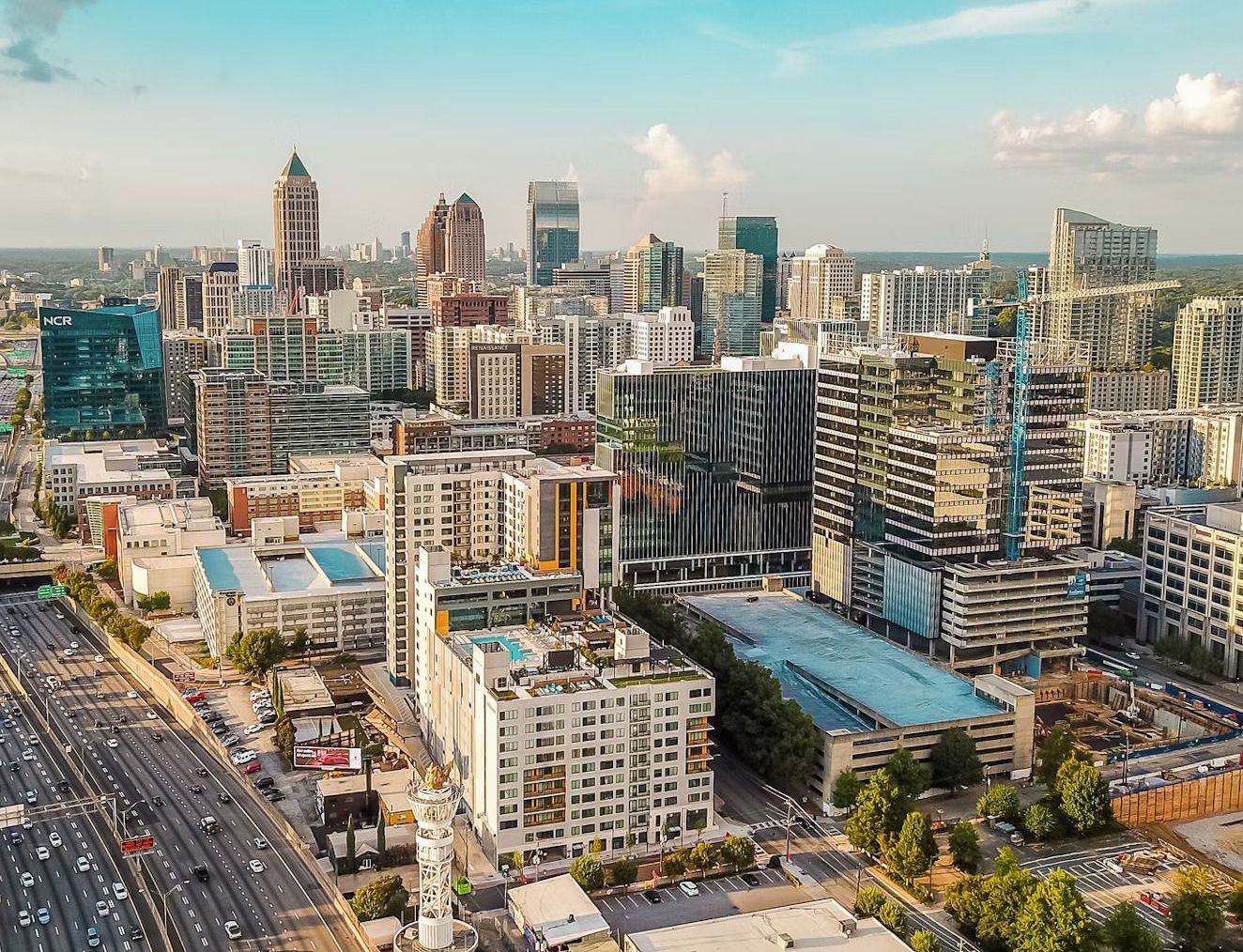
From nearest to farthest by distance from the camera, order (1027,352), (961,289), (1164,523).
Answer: (1027,352)
(1164,523)
(961,289)

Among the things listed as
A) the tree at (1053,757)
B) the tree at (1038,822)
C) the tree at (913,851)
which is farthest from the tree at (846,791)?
the tree at (1053,757)

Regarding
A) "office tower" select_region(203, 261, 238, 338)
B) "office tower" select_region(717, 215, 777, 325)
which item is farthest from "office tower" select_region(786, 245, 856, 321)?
"office tower" select_region(203, 261, 238, 338)

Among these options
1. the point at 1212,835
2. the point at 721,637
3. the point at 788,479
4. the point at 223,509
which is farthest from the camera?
the point at 223,509

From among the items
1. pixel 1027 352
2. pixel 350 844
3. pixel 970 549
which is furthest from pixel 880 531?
pixel 350 844

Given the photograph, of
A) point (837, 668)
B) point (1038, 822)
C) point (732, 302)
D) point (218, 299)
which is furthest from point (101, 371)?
point (1038, 822)

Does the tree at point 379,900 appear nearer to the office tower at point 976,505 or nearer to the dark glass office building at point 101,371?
the office tower at point 976,505

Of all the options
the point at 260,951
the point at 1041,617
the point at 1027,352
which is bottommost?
the point at 260,951

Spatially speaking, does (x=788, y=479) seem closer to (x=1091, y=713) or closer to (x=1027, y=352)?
(x=1027, y=352)
